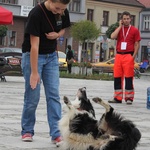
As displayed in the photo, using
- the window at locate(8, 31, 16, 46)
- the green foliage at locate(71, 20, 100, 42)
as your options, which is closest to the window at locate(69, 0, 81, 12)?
the window at locate(8, 31, 16, 46)

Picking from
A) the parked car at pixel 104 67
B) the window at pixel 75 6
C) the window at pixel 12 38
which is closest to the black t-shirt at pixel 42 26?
the parked car at pixel 104 67

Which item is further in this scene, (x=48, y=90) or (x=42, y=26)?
(x=48, y=90)

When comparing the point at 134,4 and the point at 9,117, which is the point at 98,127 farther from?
the point at 134,4

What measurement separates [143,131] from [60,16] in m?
2.46

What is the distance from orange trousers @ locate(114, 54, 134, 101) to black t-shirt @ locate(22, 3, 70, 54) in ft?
19.8

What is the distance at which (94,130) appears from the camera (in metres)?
5.50

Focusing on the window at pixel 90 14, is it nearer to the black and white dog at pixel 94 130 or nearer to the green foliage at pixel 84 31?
the green foliage at pixel 84 31

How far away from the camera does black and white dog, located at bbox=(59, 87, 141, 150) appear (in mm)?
5391

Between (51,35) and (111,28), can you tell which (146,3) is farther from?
(51,35)

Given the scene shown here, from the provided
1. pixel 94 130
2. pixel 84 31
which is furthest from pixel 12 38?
pixel 94 130

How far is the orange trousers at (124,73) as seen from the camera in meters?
12.7

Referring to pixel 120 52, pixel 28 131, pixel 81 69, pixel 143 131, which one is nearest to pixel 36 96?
pixel 28 131

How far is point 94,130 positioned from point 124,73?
752 cm

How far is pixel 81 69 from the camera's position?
31.9 m
